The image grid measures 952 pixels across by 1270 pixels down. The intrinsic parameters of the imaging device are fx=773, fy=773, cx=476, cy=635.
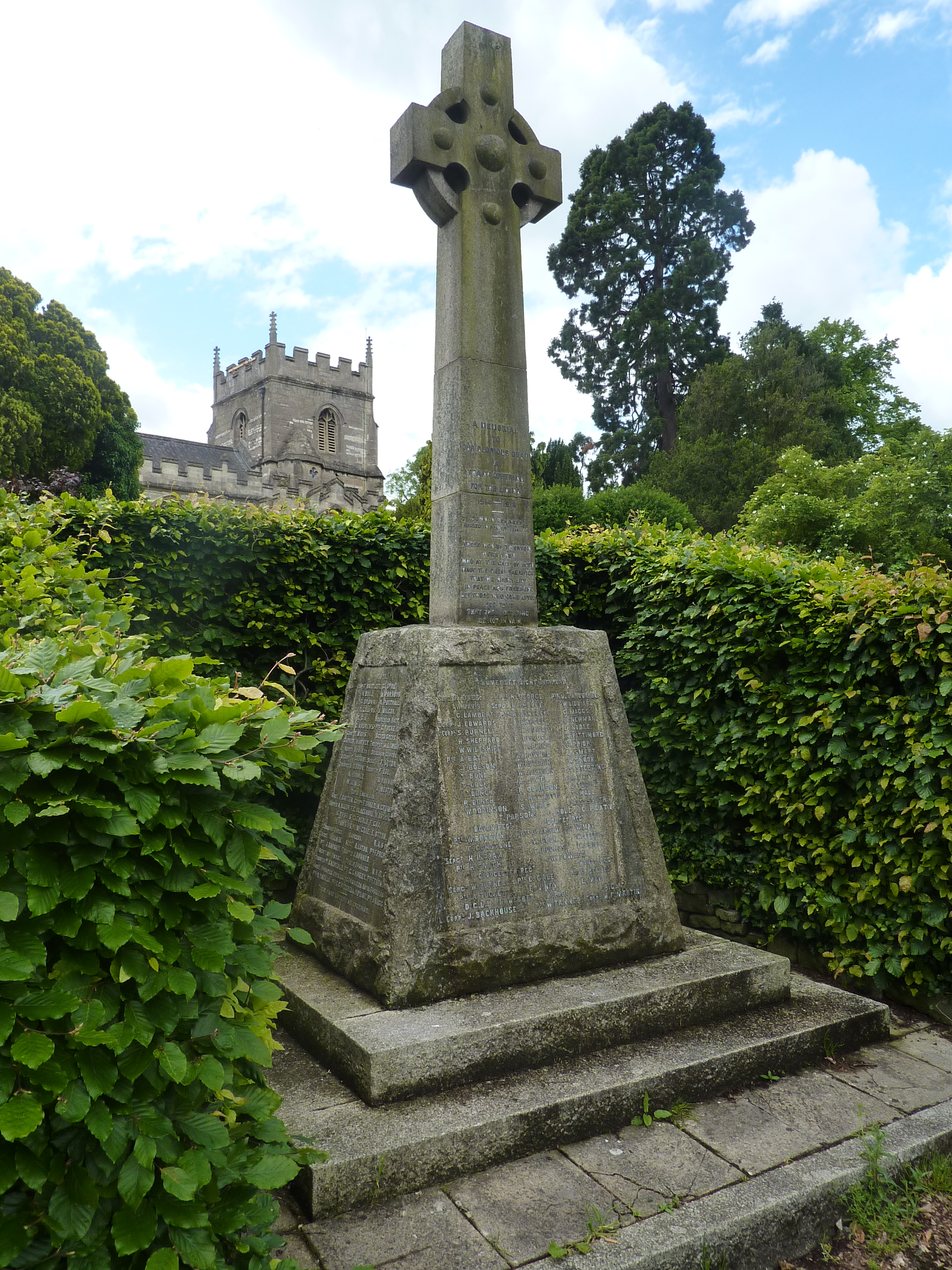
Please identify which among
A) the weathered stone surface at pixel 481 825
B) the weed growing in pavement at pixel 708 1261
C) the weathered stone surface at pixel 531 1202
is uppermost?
the weathered stone surface at pixel 481 825

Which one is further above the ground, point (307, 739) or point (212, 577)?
point (212, 577)

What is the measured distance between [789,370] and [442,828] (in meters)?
26.6

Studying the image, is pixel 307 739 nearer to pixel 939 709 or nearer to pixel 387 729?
pixel 387 729

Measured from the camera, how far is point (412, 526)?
613 centimetres

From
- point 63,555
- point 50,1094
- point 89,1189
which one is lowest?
point 89,1189

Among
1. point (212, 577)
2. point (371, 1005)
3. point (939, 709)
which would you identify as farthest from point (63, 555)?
point (939, 709)

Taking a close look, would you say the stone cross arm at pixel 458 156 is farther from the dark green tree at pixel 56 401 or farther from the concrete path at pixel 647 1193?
the dark green tree at pixel 56 401

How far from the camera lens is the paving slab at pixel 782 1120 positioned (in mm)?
2828

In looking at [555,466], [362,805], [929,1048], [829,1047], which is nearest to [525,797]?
[362,805]

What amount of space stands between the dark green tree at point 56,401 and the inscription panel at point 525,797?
18.1m

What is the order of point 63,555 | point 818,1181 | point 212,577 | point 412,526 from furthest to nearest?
point 412,526
point 212,577
point 63,555
point 818,1181

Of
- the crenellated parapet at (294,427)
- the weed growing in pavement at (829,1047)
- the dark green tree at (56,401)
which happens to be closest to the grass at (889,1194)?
the weed growing in pavement at (829,1047)

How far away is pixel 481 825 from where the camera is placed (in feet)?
12.1

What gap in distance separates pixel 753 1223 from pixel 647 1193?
0.34 m
